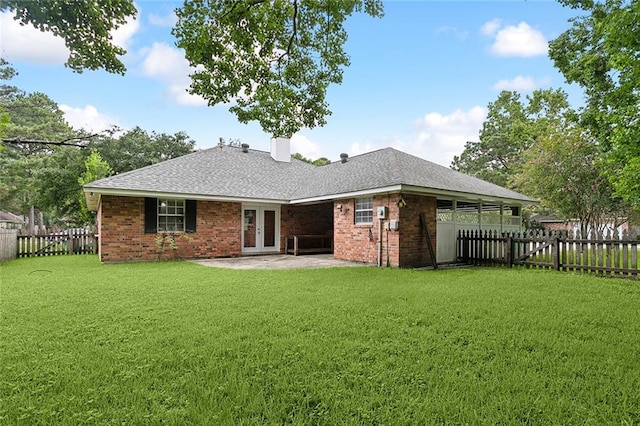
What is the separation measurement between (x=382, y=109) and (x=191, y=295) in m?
10.5

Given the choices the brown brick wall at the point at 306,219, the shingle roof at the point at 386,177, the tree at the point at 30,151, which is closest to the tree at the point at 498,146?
the shingle roof at the point at 386,177

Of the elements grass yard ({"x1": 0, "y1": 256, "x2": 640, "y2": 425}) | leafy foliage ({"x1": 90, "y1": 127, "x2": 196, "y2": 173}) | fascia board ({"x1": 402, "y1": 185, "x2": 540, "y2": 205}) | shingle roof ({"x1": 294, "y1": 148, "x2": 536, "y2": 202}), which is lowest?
grass yard ({"x1": 0, "y1": 256, "x2": 640, "y2": 425})

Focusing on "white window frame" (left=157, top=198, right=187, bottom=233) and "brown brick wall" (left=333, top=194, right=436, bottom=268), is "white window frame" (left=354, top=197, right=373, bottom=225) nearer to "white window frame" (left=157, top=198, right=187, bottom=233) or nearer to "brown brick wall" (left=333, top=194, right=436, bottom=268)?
"brown brick wall" (left=333, top=194, right=436, bottom=268)

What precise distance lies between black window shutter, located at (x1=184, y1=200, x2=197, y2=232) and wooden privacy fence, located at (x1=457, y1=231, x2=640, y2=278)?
9713mm

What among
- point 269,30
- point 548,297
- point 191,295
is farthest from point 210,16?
point 548,297

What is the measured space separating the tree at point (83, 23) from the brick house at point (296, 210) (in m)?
5.66

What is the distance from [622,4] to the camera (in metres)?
11.3

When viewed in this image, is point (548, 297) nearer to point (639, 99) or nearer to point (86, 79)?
point (639, 99)

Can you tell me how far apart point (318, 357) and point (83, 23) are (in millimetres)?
6081

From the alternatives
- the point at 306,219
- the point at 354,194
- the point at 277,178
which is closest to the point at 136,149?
the point at 277,178

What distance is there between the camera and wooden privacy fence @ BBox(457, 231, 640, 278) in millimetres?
8258

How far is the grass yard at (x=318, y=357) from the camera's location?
7.74 ft

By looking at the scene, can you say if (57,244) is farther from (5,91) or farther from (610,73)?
(610,73)

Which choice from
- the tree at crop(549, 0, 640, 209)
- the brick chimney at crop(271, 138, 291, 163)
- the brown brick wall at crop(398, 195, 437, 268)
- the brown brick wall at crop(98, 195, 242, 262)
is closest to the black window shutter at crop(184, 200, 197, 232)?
the brown brick wall at crop(98, 195, 242, 262)
